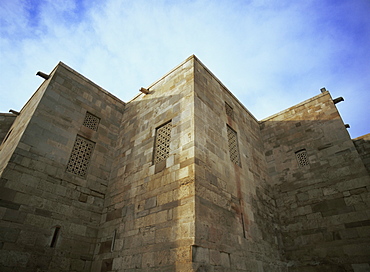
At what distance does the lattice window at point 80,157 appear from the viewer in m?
7.01

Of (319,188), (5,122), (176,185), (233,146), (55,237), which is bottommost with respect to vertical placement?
(55,237)

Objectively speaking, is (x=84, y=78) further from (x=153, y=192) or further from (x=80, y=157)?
(x=153, y=192)

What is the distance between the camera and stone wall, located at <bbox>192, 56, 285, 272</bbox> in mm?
4840

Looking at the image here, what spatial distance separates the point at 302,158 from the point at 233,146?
3.06 m

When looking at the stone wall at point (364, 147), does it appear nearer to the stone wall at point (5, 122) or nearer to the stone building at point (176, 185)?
the stone building at point (176, 185)

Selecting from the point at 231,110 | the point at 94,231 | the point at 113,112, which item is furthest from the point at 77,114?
the point at 231,110

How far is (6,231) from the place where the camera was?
5.10m

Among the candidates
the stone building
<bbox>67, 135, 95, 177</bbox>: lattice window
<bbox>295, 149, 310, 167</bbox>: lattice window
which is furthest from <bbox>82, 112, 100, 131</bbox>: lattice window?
<bbox>295, 149, 310, 167</bbox>: lattice window

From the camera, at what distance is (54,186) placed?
247 inches

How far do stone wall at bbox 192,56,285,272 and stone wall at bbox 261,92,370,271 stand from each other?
0.64 metres

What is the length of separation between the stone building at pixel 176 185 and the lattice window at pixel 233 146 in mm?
52

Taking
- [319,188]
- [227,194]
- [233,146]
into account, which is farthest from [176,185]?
[319,188]

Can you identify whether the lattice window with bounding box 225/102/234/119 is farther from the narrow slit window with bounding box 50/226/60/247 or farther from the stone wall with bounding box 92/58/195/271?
the narrow slit window with bounding box 50/226/60/247

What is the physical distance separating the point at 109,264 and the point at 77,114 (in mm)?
4757
